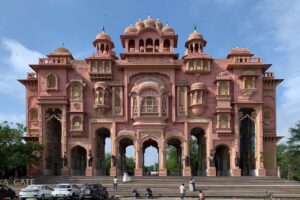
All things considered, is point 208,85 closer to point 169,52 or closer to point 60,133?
point 169,52

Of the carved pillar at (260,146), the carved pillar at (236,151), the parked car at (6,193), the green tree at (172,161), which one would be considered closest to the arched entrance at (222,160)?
the carved pillar at (236,151)

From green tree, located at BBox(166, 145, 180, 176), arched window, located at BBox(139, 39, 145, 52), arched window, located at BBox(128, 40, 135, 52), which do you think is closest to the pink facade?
arched window, located at BBox(139, 39, 145, 52)

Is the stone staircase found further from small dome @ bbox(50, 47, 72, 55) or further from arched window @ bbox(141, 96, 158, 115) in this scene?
small dome @ bbox(50, 47, 72, 55)

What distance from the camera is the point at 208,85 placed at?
47.6 metres

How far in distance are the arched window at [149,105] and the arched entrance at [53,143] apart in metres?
8.93

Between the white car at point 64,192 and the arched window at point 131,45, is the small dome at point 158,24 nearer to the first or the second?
the arched window at point 131,45

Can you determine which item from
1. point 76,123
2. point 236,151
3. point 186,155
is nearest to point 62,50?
point 76,123

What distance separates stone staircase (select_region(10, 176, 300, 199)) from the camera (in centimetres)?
3516

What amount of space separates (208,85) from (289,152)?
17.1 m

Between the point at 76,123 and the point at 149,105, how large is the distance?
7.76m

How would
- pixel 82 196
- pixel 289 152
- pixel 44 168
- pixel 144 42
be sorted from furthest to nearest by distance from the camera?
pixel 289 152, pixel 144 42, pixel 44 168, pixel 82 196

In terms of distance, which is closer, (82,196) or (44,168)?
(82,196)

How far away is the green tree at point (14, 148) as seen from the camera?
40.7 meters

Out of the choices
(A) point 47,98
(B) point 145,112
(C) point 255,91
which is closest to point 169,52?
(B) point 145,112
